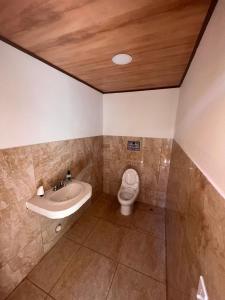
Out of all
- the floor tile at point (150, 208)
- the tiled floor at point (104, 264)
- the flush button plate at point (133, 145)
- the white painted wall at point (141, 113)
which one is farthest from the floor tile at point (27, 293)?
the white painted wall at point (141, 113)

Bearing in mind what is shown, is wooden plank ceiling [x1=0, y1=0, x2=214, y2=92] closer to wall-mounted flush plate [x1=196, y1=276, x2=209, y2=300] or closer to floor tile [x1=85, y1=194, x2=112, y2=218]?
Result: wall-mounted flush plate [x1=196, y1=276, x2=209, y2=300]

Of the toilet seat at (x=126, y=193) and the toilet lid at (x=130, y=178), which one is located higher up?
the toilet lid at (x=130, y=178)

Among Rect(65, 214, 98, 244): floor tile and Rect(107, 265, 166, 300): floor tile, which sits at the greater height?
Rect(65, 214, 98, 244): floor tile

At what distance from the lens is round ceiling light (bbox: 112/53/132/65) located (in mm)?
1248

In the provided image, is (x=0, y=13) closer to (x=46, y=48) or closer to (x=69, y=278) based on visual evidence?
(x=46, y=48)

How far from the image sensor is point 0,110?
3.49 feet

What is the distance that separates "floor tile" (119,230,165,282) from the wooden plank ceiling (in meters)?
2.20

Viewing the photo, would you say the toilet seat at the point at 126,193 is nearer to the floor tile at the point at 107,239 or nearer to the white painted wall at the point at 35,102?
the floor tile at the point at 107,239

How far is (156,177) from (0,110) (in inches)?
92.3

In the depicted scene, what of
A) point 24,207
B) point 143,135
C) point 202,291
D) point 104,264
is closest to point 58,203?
point 24,207

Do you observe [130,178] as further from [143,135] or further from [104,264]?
[104,264]

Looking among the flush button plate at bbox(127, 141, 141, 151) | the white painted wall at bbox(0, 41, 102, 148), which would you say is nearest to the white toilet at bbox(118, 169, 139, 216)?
the flush button plate at bbox(127, 141, 141, 151)

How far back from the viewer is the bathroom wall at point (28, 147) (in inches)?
44.1

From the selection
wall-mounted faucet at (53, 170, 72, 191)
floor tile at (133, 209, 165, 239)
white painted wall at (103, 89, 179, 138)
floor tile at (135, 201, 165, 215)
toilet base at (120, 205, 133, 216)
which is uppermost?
white painted wall at (103, 89, 179, 138)
